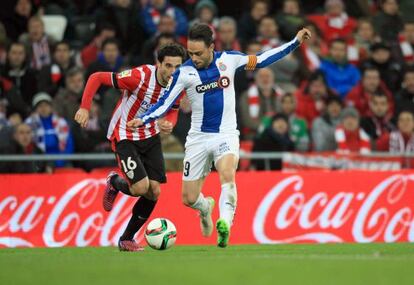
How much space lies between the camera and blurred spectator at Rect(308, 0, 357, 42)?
2269 cm

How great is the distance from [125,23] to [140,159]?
7571 millimetres

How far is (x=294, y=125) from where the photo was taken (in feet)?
63.8

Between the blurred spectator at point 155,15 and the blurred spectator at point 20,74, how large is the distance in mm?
2790

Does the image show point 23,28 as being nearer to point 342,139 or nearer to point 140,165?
point 342,139

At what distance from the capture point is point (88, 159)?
678 inches

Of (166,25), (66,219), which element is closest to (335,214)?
(66,219)

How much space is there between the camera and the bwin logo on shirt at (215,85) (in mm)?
13047

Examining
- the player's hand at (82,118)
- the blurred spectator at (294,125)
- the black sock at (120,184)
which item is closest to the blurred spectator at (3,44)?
the blurred spectator at (294,125)

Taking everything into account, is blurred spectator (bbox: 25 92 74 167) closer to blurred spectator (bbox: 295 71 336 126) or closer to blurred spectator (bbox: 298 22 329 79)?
blurred spectator (bbox: 295 71 336 126)

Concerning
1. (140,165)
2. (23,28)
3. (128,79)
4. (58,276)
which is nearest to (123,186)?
(140,165)

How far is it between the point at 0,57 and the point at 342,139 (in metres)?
5.92

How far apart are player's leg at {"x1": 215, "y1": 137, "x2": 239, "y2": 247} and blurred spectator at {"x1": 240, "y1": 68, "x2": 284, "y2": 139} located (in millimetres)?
6345

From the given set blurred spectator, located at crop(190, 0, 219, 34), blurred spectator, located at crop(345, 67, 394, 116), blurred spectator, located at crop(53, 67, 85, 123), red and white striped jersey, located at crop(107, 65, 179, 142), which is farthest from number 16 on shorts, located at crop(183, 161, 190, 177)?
blurred spectator, located at crop(190, 0, 219, 34)

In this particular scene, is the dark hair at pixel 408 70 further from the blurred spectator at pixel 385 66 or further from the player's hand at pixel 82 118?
the player's hand at pixel 82 118
